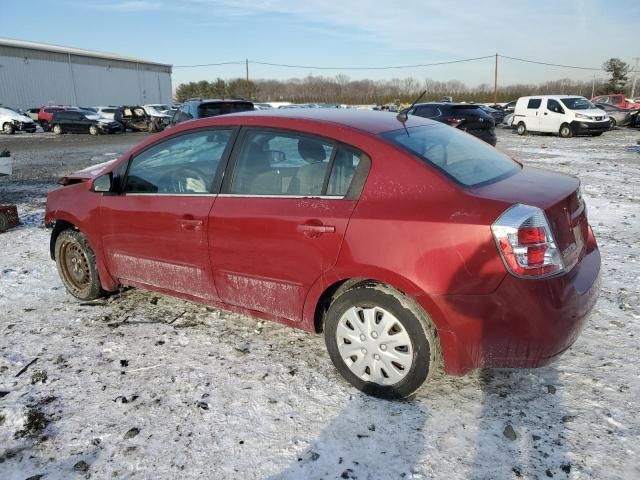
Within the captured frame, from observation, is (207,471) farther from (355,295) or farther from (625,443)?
(625,443)

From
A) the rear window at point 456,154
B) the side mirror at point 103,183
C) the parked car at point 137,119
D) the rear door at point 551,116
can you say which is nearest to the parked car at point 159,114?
the parked car at point 137,119

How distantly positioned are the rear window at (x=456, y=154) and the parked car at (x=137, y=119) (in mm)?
29264

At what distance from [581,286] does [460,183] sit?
2.74 feet

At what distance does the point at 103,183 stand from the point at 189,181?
85cm

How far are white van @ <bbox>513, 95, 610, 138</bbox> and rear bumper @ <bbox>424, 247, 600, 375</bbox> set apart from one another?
827 inches

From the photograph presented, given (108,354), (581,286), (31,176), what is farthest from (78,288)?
(31,176)

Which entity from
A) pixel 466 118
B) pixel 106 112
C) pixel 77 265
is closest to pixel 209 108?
pixel 77 265

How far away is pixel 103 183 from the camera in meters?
3.90

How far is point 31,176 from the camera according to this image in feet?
40.1

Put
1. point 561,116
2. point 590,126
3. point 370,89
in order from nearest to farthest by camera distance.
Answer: point 590,126
point 561,116
point 370,89

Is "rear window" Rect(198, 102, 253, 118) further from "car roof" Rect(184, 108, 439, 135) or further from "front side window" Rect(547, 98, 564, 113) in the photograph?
"front side window" Rect(547, 98, 564, 113)

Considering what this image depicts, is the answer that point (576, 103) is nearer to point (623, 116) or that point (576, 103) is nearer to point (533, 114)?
point (533, 114)

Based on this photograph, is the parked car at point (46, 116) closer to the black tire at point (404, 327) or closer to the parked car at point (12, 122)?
the parked car at point (12, 122)

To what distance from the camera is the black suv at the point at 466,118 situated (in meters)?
13.4
